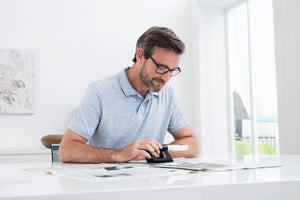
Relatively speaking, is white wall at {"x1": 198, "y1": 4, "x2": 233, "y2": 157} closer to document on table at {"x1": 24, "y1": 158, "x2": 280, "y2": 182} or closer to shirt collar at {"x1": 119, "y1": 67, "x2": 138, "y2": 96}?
shirt collar at {"x1": 119, "y1": 67, "x2": 138, "y2": 96}

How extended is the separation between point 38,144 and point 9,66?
3.06ft

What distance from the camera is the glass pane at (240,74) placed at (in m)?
4.02

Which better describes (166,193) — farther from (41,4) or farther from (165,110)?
(41,4)

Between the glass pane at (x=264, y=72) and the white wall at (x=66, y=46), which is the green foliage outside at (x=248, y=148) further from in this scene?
the white wall at (x=66, y=46)

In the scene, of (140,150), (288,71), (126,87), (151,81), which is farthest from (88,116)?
(288,71)

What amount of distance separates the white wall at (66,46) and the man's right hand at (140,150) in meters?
2.53

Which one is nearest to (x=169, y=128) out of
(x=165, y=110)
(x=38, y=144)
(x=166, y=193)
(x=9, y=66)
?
(x=165, y=110)

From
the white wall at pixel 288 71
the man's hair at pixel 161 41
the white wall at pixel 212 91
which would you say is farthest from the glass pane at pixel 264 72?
the man's hair at pixel 161 41

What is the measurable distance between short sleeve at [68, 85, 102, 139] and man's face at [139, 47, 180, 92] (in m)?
0.29

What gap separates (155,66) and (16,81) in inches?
98.0

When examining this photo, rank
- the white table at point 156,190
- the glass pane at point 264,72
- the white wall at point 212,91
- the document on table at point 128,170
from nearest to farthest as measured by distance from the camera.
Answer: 1. the white table at point 156,190
2. the document on table at point 128,170
3. the glass pane at point 264,72
4. the white wall at point 212,91

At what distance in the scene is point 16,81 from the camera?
3.85 meters

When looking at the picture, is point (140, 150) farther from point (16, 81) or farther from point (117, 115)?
point (16, 81)

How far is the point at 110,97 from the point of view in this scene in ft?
6.29
